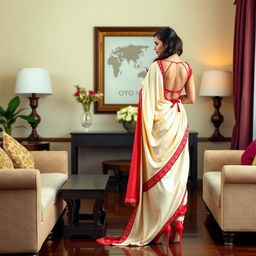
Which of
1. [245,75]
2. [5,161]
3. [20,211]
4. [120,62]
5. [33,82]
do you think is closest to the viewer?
[20,211]

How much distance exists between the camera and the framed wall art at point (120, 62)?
6.16 m

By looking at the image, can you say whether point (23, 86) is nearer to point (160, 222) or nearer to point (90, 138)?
point (90, 138)

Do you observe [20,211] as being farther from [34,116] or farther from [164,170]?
[34,116]

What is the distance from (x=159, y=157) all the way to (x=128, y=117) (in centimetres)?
243

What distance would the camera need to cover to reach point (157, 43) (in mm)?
3432

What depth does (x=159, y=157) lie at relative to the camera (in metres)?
3.37

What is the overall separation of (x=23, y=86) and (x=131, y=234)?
295 cm

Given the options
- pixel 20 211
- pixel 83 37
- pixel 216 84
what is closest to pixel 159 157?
pixel 20 211

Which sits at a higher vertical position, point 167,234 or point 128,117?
point 128,117

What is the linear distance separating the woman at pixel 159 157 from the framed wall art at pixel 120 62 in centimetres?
278

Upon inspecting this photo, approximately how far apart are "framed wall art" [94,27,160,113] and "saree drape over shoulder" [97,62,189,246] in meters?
2.83

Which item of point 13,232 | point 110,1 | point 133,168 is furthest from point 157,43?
point 110,1

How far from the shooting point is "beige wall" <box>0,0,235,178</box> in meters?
6.16

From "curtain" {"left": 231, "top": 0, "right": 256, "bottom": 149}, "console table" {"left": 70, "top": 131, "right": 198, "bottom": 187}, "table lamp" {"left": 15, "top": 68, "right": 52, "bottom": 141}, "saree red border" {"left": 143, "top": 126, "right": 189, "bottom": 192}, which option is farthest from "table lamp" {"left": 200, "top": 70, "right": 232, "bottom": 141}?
"saree red border" {"left": 143, "top": 126, "right": 189, "bottom": 192}
